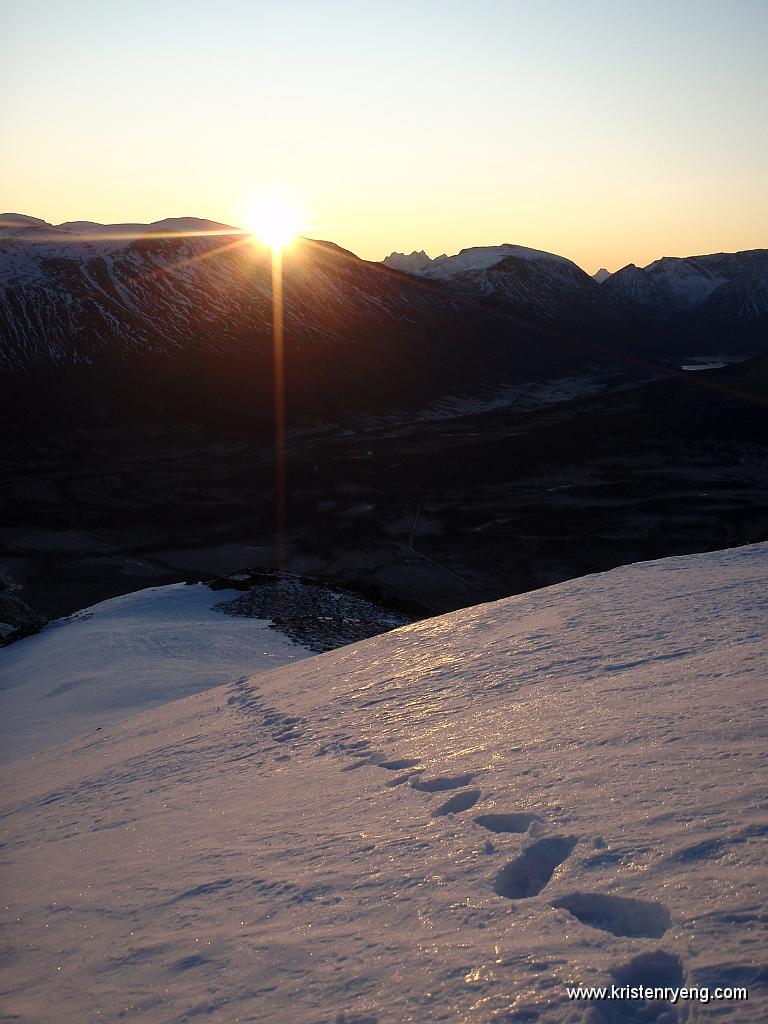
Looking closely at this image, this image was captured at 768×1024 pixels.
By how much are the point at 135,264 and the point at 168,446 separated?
44.9 meters

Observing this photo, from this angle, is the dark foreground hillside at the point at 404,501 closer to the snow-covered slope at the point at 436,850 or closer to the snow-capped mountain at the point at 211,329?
the snow-capped mountain at the point at 211,329

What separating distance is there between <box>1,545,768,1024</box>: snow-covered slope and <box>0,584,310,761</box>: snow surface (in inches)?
166

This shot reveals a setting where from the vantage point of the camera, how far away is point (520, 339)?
147125 millimetres

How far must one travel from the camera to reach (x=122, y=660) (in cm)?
1638

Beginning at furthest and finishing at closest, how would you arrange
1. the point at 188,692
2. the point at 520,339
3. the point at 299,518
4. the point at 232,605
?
the point at 520,339 < the point at 299,518 < the point at 232,605 < the point at 188,692

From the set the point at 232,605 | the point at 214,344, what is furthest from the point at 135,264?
the point at 232,605

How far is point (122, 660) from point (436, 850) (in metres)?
12.8

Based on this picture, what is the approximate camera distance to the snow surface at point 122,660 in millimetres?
13156

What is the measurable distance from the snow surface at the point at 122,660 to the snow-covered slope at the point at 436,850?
13.9 ft

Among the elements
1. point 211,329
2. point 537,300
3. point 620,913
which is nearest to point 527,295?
point 537,300

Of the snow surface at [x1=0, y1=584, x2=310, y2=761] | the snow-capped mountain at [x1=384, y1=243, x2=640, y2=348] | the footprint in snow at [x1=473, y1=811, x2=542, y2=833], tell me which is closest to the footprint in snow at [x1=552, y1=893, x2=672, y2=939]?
the footprint in snow at [x1=473, y1=811, x2=542, y2=833]

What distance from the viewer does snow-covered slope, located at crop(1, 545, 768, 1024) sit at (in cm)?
379

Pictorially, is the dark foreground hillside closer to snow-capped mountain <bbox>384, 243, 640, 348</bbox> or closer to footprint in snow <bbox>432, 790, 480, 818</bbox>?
footprint in snow <bbox>432, 790, 480, 818</bbox>

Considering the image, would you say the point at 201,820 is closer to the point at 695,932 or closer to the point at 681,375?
the point at 695,932
